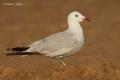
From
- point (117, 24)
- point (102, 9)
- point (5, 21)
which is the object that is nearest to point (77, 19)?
point (117, 24)

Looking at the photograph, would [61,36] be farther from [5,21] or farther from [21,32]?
[5,21]

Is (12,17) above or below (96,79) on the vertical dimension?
below

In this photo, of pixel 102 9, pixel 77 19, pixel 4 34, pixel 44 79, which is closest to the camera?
pixel 44 79

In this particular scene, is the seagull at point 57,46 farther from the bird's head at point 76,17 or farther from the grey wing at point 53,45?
the bird's head at point 76,17

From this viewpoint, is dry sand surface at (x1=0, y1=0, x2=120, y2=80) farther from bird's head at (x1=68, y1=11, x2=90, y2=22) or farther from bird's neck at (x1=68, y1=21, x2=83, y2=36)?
bird's head at (x1=68, y1=11, x2=90, y2=22)

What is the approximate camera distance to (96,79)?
13.1 m

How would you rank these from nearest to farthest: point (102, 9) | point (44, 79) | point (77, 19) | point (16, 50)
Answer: point (44, 79) < point (16, 50) < point (77, 19) < point (102, 9)

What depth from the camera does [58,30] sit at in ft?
80.9

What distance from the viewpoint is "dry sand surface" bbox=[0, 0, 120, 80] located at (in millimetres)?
13492

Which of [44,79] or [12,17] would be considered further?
[12,17]

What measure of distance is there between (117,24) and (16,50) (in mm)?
12010

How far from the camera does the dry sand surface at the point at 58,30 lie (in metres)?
13.5

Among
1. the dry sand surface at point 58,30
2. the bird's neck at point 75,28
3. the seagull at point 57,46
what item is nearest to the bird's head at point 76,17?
the bird's neck at point 75,28

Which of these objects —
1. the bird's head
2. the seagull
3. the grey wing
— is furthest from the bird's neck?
the grey wing
